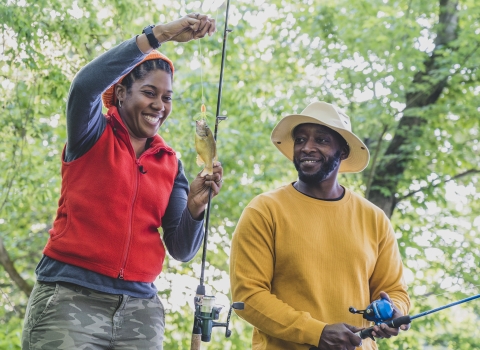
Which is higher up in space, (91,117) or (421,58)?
→ (421,58)

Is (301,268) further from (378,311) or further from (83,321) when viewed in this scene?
(83,321)

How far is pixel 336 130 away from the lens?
2.93 meters

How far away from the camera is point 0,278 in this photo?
26.2 ft

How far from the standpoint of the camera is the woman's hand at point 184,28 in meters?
2.21

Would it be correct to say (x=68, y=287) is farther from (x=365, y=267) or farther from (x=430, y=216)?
(x=430, y=216)

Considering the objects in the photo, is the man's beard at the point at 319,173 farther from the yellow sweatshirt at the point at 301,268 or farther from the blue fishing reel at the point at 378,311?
the blue fishing reel at the point at 378,311

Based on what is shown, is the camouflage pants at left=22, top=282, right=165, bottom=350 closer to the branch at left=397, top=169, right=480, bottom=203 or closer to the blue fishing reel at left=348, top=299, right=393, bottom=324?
the blue fishing reel at left=348, top=299, right=393, bottom=324

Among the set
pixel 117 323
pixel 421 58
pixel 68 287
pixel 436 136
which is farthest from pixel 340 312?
pixel 436 136

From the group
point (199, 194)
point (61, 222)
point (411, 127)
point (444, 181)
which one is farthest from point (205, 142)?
point (444, 181)

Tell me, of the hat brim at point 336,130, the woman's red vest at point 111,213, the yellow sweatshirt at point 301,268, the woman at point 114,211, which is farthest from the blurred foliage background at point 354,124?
the woman's red vest at point 111,213

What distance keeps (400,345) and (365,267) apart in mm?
4520

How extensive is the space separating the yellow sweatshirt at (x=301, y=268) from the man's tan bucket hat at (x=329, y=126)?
312 millimetres

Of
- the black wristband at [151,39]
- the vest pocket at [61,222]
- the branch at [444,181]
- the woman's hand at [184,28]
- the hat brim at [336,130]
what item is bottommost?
the vest pocket at [61,222]

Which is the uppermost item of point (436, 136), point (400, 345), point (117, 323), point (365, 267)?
point (436, 136)
